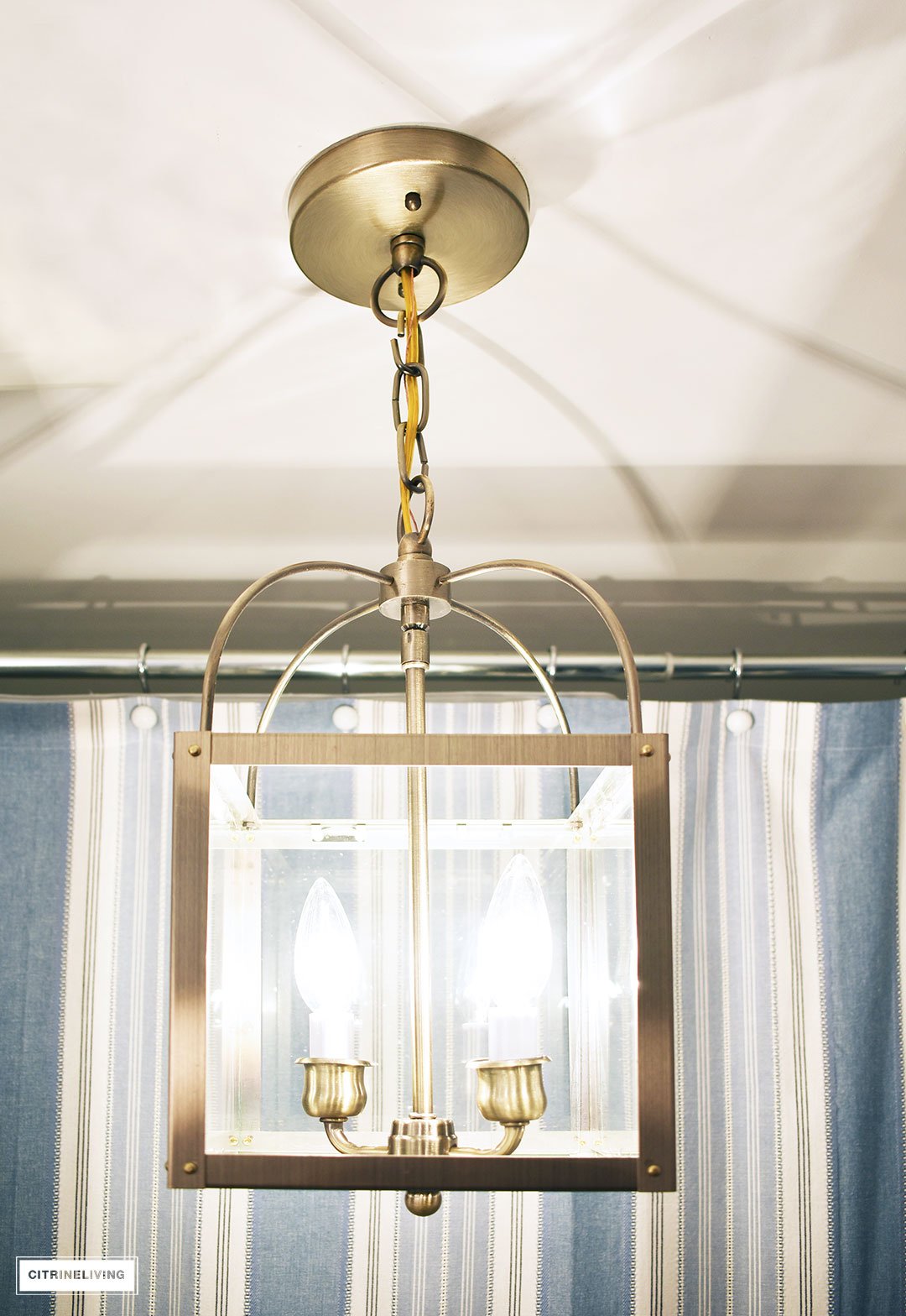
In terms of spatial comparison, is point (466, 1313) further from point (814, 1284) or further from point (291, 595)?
point (291, 595)

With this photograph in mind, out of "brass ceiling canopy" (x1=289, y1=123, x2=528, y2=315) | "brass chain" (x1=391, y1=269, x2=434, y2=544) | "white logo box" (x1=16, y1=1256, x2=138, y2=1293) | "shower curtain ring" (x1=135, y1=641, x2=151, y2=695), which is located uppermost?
"brass ceiling canopy" (x1=289, y1=123, x2=528, y2=315)

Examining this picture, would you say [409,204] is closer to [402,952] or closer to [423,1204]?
[402,952]

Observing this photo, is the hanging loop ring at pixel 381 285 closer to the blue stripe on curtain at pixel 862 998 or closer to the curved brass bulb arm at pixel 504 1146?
the curved brass bulb arm at pixel 504 1146

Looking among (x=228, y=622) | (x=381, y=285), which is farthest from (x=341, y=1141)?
(x=381, y=285)

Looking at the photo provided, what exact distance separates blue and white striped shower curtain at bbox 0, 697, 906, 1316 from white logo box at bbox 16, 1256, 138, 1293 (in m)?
0.01

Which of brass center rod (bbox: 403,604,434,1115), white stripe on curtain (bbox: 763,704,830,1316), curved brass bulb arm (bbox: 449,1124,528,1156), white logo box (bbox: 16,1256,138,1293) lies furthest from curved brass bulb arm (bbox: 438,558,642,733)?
white logo box (bbox: 16,1256,138,1293)

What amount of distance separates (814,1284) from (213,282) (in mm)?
1396

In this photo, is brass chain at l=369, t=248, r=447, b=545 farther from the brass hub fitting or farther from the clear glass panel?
the brass hub fitting

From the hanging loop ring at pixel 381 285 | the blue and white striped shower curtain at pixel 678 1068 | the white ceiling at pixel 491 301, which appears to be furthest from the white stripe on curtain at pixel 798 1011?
the hanging loop ring at pixel 381 285

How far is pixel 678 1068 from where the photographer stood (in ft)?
5.10

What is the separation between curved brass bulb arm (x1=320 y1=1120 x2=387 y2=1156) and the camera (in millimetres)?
700

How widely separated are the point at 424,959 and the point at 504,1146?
121mm

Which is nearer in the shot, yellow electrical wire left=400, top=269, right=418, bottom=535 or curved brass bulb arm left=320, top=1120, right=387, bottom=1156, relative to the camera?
curved brass bulb arm left=320, top=1120, right=387, bottom=1156

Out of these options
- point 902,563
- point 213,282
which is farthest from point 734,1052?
point 213,282
